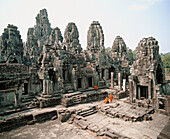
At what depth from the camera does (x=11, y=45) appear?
33.7m

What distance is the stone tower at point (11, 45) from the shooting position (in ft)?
109

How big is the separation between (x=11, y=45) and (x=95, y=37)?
72.0 feet

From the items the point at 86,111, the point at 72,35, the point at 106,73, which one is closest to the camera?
the point at 86,111

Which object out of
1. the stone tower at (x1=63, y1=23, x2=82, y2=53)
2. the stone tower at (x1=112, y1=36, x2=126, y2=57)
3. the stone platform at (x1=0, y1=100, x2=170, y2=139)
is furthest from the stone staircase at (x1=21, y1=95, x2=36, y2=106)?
the stone tower at (x1=112, y1=36, x2=126, y2=57)

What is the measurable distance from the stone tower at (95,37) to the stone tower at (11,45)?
60.9 feet

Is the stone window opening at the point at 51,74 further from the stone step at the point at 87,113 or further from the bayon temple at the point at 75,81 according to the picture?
the stone step at the point at 87,113

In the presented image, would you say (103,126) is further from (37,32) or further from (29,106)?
(37,32)

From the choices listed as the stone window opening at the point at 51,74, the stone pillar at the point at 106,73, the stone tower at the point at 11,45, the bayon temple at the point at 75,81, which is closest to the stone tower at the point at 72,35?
the bayon temple at the point at 75,81

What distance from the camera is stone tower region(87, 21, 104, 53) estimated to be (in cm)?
3659

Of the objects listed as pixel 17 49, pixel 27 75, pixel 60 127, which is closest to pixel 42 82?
pixel 27 75

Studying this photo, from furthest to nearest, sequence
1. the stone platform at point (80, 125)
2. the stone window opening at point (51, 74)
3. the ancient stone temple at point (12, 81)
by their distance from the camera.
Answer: the stone window opening at point (51, 74)
the ancient stone temple at point (12, 81)
the stone platform at point (80, 125)

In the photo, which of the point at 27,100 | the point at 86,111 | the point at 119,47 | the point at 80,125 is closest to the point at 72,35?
the point at 119,47

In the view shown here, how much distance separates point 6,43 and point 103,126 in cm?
3311

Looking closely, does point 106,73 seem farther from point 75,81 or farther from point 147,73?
point 147,73
